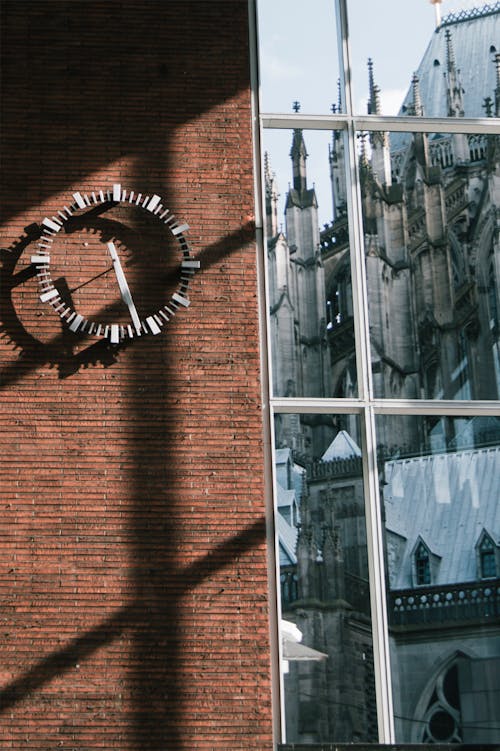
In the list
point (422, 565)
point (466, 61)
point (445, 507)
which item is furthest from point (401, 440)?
point (466, 61)

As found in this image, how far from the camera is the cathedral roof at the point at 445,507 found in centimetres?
949

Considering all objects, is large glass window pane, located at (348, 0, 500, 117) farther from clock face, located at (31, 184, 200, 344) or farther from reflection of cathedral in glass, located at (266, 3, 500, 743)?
clock face, located at (31, 184, 200, 344)

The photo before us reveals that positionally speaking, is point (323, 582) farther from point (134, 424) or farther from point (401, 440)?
point (134, 424)

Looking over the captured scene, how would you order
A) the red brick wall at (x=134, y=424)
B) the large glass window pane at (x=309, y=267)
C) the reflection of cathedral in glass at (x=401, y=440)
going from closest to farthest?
the red brick wall at (x=134, y=424), the reflection of cathedral in glass at (x=401, y=440), the large glass window pane at (x=309, y=267)

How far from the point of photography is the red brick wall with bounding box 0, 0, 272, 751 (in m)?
8.79

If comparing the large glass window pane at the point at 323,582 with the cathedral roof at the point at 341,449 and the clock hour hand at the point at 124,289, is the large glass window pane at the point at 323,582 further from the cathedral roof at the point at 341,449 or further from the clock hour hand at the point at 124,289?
the clock hour hand at the point at 124,289

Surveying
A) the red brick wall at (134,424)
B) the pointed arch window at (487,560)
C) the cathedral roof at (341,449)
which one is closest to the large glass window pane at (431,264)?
the cathedral roof at (341,449)

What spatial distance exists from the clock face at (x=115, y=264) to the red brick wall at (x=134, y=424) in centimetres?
5

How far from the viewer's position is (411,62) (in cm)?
1083

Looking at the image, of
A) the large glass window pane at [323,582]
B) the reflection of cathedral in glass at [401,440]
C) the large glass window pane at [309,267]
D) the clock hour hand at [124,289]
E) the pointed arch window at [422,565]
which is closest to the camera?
the large glass window pane at [323,582]

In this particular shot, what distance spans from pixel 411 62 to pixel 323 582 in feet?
Result: 13.6

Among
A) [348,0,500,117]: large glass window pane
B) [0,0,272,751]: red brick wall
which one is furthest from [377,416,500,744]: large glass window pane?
[348,0,500,117]: large glass window pane

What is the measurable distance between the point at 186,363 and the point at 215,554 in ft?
4.43

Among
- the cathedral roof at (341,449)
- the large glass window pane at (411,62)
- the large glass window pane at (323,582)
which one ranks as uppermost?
the large glass window pane at (411,62)
